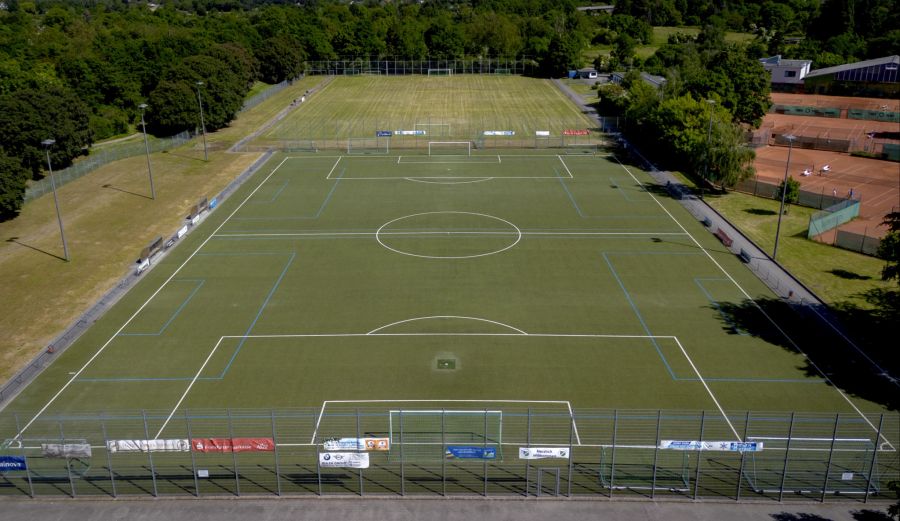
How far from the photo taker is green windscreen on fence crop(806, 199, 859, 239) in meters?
58.2

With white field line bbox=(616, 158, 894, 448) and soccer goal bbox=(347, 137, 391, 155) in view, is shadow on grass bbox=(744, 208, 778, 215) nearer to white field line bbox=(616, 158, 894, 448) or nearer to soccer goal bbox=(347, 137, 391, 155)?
white field line bbox=(616, 158, 894, 448)

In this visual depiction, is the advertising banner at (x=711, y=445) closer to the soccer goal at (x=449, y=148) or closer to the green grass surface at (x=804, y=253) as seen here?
the green grass surface at (x=804, y=253)

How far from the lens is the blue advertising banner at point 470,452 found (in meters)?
28.6

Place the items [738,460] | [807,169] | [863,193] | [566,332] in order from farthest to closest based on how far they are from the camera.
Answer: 1. [807,169]
2. [863,193]
3. [566,332]
4. [738,460]

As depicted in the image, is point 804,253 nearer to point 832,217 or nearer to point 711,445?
point 832,217

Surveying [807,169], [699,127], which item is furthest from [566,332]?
[807,169]

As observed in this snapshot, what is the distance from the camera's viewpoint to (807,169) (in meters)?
80.1

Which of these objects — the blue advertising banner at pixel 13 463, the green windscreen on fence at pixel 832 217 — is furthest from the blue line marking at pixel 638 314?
the blue advertising banner at pixel 13 463

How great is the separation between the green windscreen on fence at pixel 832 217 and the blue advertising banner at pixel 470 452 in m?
41.2

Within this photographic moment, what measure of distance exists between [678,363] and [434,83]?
11728 cm

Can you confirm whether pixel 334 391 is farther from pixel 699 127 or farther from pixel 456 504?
pixel 699 127

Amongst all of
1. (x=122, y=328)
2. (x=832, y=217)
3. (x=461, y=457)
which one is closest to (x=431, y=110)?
(x=832, y=217)

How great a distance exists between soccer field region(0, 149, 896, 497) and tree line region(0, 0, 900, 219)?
976 inches

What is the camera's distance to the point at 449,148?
9019 cm
